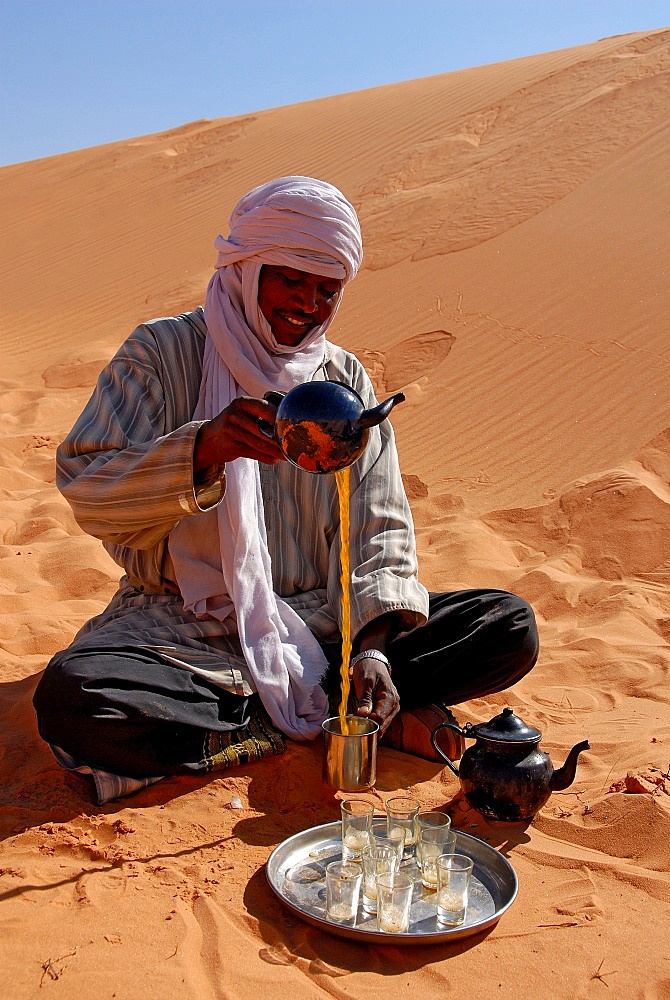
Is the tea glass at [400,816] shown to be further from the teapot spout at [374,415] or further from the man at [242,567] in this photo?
the teapot spout at [374,415]

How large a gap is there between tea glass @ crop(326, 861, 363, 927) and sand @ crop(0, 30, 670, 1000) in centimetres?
6

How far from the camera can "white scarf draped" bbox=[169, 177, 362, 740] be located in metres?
3.17

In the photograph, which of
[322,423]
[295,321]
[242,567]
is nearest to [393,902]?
[322,423]

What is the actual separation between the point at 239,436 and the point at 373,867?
3.76 feet

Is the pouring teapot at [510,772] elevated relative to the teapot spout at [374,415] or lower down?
lower down

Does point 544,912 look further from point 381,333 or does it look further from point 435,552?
point 381,333

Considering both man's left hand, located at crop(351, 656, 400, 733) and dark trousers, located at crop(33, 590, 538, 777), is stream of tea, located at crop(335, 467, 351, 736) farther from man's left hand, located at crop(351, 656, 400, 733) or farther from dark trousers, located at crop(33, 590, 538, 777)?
dark trousers, located at crop(33, 590, 538, 777)

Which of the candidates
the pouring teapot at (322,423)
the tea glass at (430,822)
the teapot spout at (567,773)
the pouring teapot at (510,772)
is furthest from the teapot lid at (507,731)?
the pouring teapot at (322,423)

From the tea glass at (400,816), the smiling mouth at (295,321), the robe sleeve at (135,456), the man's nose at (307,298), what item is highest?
the man's nose at (307,298)

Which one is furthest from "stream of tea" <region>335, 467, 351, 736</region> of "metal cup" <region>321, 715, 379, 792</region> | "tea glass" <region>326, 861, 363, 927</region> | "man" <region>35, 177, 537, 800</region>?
"tea glass" <region>326, 861, 363, 927</region>

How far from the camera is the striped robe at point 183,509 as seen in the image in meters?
2.98

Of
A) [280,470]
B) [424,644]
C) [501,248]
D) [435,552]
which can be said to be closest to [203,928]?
[424,644]

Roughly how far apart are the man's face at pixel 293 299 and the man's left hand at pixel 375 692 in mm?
1091

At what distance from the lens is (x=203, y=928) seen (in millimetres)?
2355
